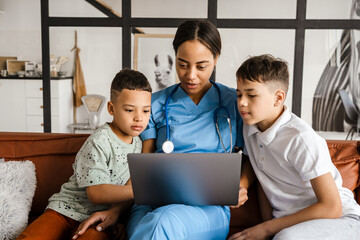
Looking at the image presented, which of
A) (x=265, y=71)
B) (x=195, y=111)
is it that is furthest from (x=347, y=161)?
(x=195, y=111)

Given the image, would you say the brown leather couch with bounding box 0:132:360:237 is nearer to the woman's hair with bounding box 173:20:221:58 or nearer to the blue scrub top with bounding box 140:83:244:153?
the blue scrub top with bounding box 140:83:244:153

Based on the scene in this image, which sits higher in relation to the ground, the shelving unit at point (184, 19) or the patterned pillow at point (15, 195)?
the shelving unit at point (184, 19)

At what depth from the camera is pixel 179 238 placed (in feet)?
3.60

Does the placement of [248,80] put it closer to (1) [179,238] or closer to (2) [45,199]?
(1) [179,238]

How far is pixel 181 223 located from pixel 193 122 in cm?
47

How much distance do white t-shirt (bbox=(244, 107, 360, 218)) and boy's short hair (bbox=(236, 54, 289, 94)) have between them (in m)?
0.12

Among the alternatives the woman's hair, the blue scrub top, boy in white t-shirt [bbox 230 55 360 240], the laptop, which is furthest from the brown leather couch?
the woman's hair

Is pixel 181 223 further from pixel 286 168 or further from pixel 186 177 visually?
pixel 286 168

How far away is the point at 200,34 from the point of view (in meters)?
1.42

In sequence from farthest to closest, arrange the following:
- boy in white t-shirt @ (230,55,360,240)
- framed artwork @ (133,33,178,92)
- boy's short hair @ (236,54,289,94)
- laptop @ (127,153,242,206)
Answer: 1. framed artwork @ (133,33,178,92)
2. boy's short hair @ (236,54,289,94)
3. boy in white t-shirt @ (230,55,360,240)
4. laptop @ (127,153,242,206)

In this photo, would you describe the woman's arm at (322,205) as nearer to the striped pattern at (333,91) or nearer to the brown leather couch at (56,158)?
the brown leather couch at (56,158)

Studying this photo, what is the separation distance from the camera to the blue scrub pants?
42.5 inches

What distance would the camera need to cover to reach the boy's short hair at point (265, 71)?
50.8 inches

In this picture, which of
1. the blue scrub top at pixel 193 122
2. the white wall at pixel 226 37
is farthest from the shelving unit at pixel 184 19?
the blue scrub top at pixel 193 122
